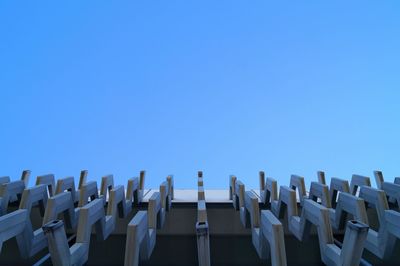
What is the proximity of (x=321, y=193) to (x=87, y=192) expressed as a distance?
2.18 ft

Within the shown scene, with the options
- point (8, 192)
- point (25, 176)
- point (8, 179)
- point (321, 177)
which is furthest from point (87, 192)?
point (321, 177)

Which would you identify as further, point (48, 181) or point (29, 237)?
point (48, 181)

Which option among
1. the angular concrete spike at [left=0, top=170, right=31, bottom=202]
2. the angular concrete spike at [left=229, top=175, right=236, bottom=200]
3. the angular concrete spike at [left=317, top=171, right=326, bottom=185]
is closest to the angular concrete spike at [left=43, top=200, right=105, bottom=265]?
the angular concrete spike at [left=0, top=170, right=31, bottom=202]

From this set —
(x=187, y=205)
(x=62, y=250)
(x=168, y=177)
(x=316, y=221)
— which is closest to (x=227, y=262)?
(x=187, y=205)

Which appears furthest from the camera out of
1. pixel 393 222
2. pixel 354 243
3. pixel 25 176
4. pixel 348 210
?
pixel 25 176

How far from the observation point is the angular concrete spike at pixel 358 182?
0.96 metres

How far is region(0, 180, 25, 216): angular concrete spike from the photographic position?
79 cm

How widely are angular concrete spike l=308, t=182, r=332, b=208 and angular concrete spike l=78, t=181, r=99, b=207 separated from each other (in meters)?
0.66

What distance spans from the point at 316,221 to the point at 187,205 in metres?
0.55

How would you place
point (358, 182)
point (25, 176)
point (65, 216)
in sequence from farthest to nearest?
point (25, 176), point (358, 182), point (65, 216)

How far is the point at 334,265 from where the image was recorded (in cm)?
52

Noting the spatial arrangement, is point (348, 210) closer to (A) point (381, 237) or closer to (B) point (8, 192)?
(A) point (381, 237)

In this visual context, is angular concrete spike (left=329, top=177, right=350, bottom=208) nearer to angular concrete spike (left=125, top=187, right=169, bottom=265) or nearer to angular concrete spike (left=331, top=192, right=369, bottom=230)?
angular concrete spike (left=331, top=192, right=369, bottom=230)

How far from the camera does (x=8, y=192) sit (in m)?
0.84
